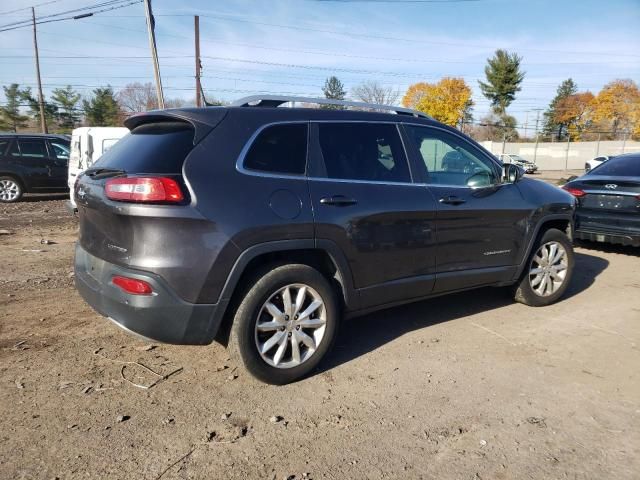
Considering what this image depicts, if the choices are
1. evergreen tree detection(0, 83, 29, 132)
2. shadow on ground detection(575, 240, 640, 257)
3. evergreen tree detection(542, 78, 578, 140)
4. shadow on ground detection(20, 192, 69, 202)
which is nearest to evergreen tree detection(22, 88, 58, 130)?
evergreen tree detection(0, 83, 29, 132)

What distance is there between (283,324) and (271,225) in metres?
0.67

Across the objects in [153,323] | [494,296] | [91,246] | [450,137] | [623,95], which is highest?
[623,95]

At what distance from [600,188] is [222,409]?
6571mm

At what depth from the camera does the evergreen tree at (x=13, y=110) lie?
48.2m

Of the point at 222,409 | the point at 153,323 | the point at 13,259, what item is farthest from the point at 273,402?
the point at 13,259

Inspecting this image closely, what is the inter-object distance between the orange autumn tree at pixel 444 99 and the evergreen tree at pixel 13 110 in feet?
156

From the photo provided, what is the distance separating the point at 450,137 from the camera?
4.36 metres

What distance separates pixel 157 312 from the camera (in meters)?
2.88

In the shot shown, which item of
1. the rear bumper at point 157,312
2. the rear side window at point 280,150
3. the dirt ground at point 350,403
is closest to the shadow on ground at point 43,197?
the dirt ground at point 350,403

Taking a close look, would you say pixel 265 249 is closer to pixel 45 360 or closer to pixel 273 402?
pixel 273 402

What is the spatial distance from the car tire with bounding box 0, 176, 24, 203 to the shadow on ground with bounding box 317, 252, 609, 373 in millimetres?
11305

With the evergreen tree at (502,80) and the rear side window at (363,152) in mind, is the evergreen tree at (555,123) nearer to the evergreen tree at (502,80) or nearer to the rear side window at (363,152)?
the evergreen tree at (502,80)

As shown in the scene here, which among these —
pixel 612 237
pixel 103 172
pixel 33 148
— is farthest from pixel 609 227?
pixel 33 148

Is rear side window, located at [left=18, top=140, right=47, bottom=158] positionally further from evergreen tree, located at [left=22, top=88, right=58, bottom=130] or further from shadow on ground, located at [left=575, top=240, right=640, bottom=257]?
evergreen tree, located at [left=22, top=88, right=58, bottom=130]
